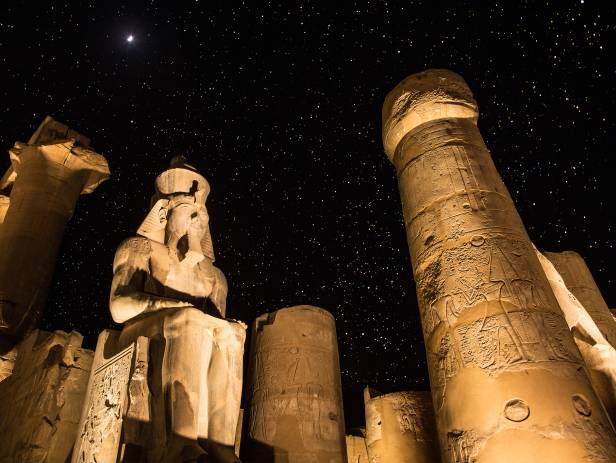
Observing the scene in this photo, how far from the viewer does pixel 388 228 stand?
848 inches

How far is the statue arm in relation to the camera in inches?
161

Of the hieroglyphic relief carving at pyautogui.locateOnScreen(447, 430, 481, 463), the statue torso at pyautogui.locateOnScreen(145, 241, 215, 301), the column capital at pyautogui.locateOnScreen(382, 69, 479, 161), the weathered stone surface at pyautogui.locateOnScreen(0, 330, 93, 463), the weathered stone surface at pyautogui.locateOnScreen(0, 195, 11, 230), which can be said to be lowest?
the hieroglyphic relief carving at pyautogui.locateOnScreen(447, 430, 481, 463)

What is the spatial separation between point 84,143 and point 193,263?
697 cm

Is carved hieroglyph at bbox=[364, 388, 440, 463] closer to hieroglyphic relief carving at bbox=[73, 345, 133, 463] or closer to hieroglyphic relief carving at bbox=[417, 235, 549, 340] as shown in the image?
hieroglyphic relief carving at bbox=[417, 235, 549, 340]

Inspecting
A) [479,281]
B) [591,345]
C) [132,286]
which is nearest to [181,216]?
[132,286]

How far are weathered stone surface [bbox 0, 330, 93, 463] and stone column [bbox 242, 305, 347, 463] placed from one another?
7.41 ft

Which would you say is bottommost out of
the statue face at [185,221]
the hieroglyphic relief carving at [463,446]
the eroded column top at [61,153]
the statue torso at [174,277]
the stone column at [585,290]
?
the hieroglyphic relief carving at [463,446]

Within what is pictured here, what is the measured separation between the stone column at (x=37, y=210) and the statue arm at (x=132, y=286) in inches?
134

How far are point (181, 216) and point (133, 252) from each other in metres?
0.64

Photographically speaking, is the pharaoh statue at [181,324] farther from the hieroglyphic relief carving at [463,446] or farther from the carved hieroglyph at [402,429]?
the carved hieroglyph at [402,429]

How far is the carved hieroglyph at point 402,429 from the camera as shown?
7621 mm

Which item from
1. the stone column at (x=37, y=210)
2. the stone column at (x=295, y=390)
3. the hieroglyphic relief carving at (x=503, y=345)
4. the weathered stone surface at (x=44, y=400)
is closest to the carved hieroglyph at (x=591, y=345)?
the hieroglyphic relief carving at (x=503, y=345)

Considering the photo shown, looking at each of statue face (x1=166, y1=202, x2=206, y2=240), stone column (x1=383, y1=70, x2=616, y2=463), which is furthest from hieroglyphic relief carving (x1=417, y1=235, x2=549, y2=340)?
statue face (x1=166, y1=202, x2=206, y2=240)

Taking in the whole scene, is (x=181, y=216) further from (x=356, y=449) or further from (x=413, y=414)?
(x=356, y=449)
